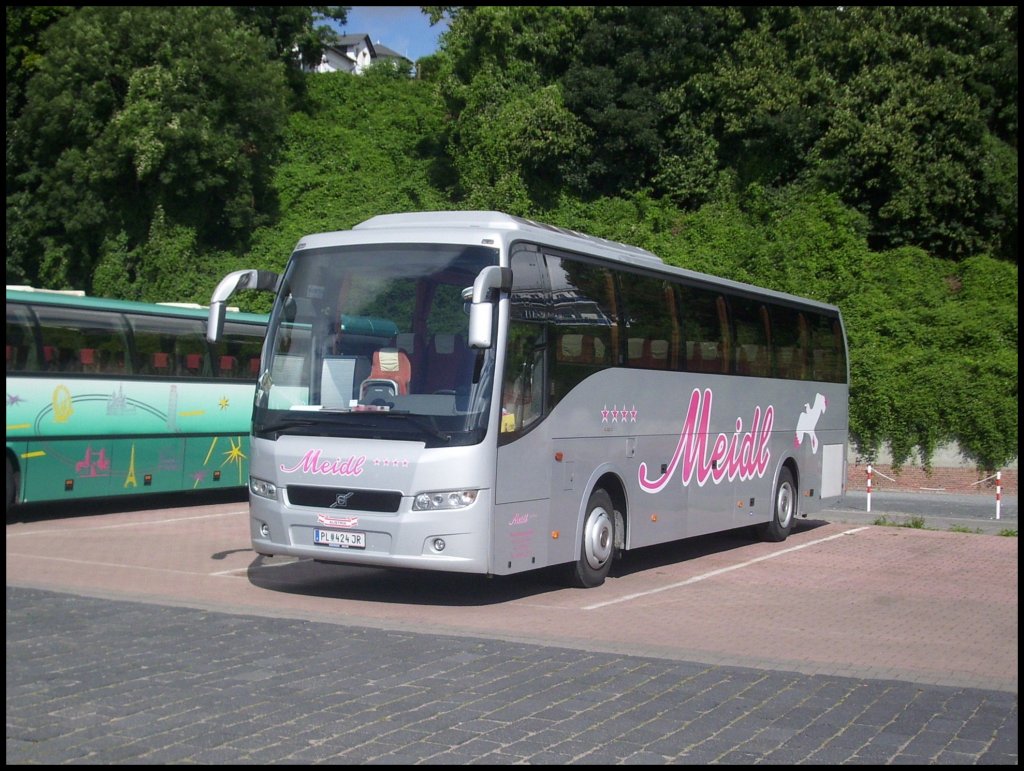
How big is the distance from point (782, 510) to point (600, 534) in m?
6.13

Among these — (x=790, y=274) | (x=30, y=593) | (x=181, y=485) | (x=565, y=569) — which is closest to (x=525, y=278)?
(x=565, y=569)

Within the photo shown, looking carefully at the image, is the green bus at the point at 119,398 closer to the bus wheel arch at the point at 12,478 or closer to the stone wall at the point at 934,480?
the bus wheel arch at the point at 12,478

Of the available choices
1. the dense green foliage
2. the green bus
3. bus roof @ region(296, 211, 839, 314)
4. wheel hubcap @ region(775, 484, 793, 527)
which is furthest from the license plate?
the dense green foliage

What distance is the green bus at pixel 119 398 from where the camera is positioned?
16812 mm

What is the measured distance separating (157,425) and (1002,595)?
12.6 meters

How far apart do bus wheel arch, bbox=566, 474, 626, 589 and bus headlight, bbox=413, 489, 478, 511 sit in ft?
6.49

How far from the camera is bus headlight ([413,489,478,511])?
10297 millimetres

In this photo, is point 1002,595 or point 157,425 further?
point 157,425

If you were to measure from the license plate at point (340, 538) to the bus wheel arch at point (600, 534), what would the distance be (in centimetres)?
241

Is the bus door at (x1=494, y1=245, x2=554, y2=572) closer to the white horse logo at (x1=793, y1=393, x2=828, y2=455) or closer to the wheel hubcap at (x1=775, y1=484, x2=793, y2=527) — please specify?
the wheel hubcap at (x1=775, y1=484, x2=793, y2=527)

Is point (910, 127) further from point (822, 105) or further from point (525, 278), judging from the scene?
point (525, 278)

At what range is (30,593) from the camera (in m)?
10.3

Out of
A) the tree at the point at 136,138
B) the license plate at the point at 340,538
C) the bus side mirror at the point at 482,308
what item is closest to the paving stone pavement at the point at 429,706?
the license plate at the point at 340,538

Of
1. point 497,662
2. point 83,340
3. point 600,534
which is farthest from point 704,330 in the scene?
point 83,340
